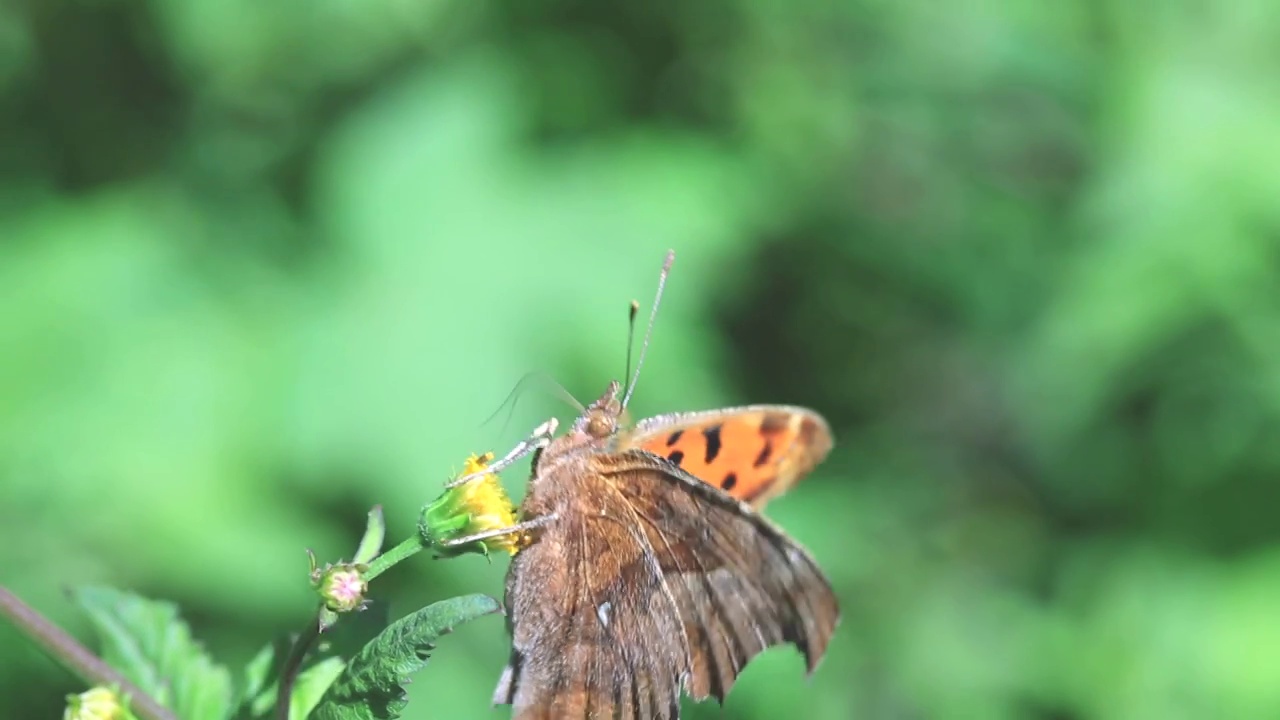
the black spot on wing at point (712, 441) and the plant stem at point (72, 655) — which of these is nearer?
the plant stem at point (72, 655)

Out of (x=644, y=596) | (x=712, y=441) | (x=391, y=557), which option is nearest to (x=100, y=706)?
(x=391, y=557)

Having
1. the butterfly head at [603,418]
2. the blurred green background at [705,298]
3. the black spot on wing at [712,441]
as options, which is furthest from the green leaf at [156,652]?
the blurred green background at [705,298]

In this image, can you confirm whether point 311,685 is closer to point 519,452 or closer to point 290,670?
point 290,670

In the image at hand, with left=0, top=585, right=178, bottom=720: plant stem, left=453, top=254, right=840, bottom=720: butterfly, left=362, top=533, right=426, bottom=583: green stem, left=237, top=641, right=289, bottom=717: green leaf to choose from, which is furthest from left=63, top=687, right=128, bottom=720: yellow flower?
left=453, top=254, right=840, bottom=720: butterfly

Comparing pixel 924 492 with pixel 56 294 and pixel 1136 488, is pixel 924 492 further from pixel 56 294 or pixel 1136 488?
pixel 56 294

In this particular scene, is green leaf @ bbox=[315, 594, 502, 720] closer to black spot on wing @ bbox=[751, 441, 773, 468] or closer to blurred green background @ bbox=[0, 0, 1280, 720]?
black spot on wing @ bbox=[751, 441, 773, 468]

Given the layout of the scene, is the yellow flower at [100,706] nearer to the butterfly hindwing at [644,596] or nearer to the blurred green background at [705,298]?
the butterfly hindwing at [644,596]

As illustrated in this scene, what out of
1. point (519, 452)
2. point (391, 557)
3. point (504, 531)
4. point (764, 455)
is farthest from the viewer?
point (764, 455)
